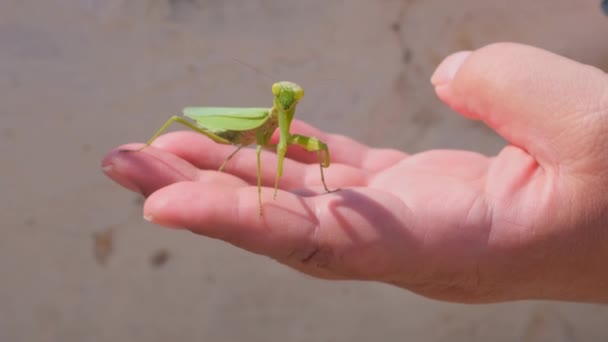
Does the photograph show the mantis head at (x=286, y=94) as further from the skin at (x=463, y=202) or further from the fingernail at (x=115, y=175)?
the fingernail at (x=115, y=175)

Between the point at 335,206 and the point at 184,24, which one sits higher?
the point at 184,24

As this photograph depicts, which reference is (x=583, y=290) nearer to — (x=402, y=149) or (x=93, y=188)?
(x=402, y=149)

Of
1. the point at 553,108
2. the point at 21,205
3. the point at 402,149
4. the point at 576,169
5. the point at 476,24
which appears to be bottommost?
the point at 21,205

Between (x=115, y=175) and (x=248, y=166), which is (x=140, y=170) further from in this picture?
(x=248, y=166)

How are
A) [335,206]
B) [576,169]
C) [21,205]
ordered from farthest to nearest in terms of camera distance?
1. [21,205]
2. [576,169]
3. [335,206]

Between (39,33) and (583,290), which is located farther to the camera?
(39,33)

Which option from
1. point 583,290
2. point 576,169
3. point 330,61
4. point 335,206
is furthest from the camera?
point 330,61

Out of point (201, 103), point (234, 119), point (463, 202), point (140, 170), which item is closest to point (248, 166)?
point (234, 119)

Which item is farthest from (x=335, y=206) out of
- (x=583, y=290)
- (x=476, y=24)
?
(x=476, y=24)

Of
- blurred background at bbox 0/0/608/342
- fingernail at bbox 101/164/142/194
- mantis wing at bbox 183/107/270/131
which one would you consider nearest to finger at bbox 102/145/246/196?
fingernail at bbox 101/164/142/194
